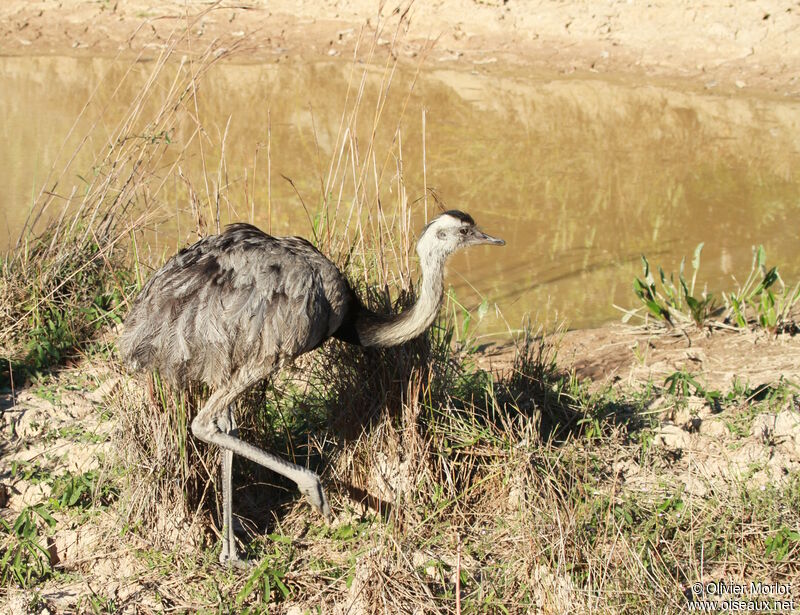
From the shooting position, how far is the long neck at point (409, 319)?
13.1ft

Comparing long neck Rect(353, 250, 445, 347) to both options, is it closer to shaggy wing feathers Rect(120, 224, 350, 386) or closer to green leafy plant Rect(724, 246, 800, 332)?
shaggy wing feathers Rect(120, 224, 350, 386)

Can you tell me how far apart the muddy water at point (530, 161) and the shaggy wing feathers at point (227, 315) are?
2157 mm

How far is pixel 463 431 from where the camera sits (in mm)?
4148

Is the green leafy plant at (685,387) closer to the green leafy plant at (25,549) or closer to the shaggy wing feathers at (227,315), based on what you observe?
the shaggy wing feathers at (227,315)

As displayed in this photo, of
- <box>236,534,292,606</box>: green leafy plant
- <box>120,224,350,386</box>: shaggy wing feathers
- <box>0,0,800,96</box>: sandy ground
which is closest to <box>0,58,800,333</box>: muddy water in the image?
<box>0,0,800,96</box>: sandy ground

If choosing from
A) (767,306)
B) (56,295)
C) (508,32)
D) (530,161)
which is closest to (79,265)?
(56,295)

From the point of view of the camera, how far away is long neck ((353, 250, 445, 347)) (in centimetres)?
400

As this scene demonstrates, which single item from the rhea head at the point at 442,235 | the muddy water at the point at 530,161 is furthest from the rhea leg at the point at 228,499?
the muddy water at the point at 530,161

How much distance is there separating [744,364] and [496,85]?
21.3 ft

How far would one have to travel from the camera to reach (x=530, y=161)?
9.27 metres

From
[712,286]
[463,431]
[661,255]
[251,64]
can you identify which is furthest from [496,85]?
[463,431]

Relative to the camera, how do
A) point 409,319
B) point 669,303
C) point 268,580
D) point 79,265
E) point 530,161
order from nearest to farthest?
point 268,580 < point 409,319 < point 79,265 < point 669,303 < point 530,161

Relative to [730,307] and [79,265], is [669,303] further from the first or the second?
[79,265]

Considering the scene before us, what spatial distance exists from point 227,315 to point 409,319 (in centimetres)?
74
